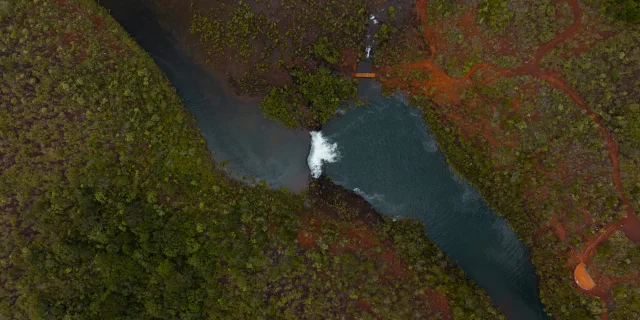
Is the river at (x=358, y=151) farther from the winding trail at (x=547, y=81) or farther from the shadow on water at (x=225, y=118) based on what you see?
the winding trail at (x=547, y=81)

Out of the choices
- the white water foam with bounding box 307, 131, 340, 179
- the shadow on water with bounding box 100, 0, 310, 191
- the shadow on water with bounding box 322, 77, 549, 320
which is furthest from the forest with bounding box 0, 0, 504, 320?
the white water foam with bounding box 307, 131, 340, 179

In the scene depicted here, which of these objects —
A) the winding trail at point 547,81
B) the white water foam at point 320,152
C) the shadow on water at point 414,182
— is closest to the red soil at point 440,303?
the shadow on water at point 414,182

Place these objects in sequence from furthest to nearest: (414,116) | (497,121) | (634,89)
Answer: (414,116), (497,121), (634,89)

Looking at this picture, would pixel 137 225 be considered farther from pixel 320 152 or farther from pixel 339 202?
pixel 339 202

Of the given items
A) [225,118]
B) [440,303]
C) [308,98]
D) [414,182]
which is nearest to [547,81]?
[414,182]

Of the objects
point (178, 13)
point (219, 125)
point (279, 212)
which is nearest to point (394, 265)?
point (279, 212)

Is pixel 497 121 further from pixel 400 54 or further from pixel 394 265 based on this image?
pixel 394 265
